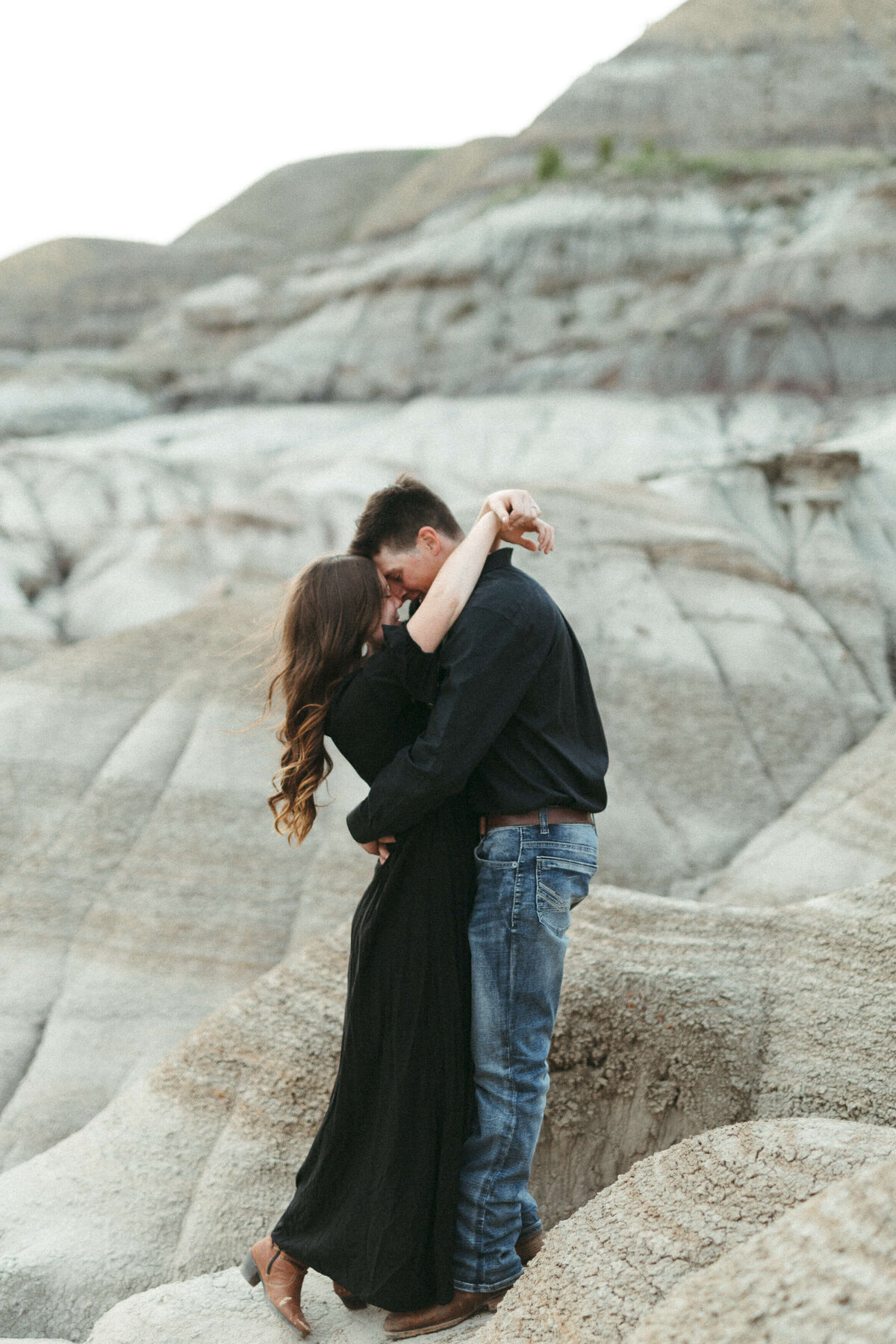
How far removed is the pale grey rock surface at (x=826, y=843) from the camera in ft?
21.8

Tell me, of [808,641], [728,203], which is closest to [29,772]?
Result: [808,641]

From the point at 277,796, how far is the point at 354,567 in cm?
67

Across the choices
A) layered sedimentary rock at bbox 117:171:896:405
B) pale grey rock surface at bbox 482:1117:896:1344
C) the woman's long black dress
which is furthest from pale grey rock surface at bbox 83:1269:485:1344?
layered sedimentary rock at bbox 117:171:896:405

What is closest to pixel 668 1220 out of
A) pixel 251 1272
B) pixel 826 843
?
pixel 251 1272

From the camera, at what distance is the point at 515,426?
21.3 meters

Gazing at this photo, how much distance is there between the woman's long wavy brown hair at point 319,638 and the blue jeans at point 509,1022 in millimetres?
584

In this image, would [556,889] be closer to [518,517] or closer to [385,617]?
[385,617]

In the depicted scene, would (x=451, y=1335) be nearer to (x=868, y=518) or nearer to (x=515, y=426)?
(x=868, y=518)

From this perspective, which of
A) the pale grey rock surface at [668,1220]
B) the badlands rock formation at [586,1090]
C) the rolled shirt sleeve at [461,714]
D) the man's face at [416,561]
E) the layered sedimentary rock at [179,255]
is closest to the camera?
the pale grey rock surface at [668,1220]

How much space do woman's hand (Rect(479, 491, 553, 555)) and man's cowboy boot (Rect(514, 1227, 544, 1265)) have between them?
1.86 m

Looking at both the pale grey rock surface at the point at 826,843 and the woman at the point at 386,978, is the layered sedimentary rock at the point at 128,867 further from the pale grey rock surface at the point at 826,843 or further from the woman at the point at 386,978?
the woman at the point at 386,978

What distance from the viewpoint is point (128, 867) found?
733cm

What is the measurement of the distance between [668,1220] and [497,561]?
166 cm

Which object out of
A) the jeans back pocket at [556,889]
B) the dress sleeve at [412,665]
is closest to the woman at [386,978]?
the dress sleeve at [412,665]
